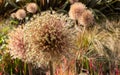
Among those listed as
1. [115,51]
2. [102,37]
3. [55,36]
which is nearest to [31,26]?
[55,36]

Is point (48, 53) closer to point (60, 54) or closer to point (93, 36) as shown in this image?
point (60, 54)

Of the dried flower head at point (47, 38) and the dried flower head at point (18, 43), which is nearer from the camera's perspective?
the dried flower head at point (47, 38)

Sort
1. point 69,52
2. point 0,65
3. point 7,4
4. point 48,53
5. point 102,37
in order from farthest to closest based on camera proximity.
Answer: point 7,4, point 102,37, point 0,65, point 69,52, point 48,53

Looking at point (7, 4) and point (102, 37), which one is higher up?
point (7, 4)

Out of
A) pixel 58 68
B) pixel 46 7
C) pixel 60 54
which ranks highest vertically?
pixel 46 7

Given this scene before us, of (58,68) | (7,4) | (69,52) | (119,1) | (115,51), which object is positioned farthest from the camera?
(7,4)

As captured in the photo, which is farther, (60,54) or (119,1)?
(119,1)

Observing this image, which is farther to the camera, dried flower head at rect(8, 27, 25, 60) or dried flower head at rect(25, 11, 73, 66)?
dried flower head at rect(8, 27, 25, 60)

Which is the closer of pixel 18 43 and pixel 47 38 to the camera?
pixel 47 38
